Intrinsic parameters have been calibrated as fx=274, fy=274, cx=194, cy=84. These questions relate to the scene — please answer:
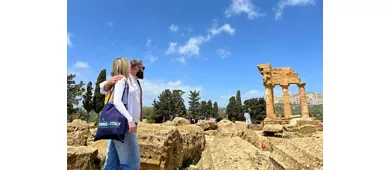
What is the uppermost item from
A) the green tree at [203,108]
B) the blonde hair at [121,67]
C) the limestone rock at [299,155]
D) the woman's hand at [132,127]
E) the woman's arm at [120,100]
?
the blonde hair at [121,67]

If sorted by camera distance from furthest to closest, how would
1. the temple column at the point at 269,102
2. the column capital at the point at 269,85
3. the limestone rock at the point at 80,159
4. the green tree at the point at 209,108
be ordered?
the green tree at the point at 209,108 → the column capital at the point at 269,85 → the temple column at the point at 269,102 → the limestone rock at the point at 80,159

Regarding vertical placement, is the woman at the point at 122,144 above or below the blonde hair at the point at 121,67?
below

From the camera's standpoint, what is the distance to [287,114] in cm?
2141

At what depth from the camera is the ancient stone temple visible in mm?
20406

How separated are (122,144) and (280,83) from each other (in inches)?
803

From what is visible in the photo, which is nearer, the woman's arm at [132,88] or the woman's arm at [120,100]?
the woman's arm at [120,100]

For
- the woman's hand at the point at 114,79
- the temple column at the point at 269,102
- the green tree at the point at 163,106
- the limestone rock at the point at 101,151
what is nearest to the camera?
the woman's hand at the point at 114,79

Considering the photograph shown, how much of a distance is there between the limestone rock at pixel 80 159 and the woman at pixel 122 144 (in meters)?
0.91

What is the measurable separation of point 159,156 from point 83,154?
3.06ft

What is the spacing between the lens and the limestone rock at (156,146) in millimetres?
3564

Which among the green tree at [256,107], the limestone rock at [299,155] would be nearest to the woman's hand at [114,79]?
the limestone rock at [299,155]

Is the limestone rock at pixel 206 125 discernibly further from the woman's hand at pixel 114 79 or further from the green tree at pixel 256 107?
the green tree at pixel 256 107
